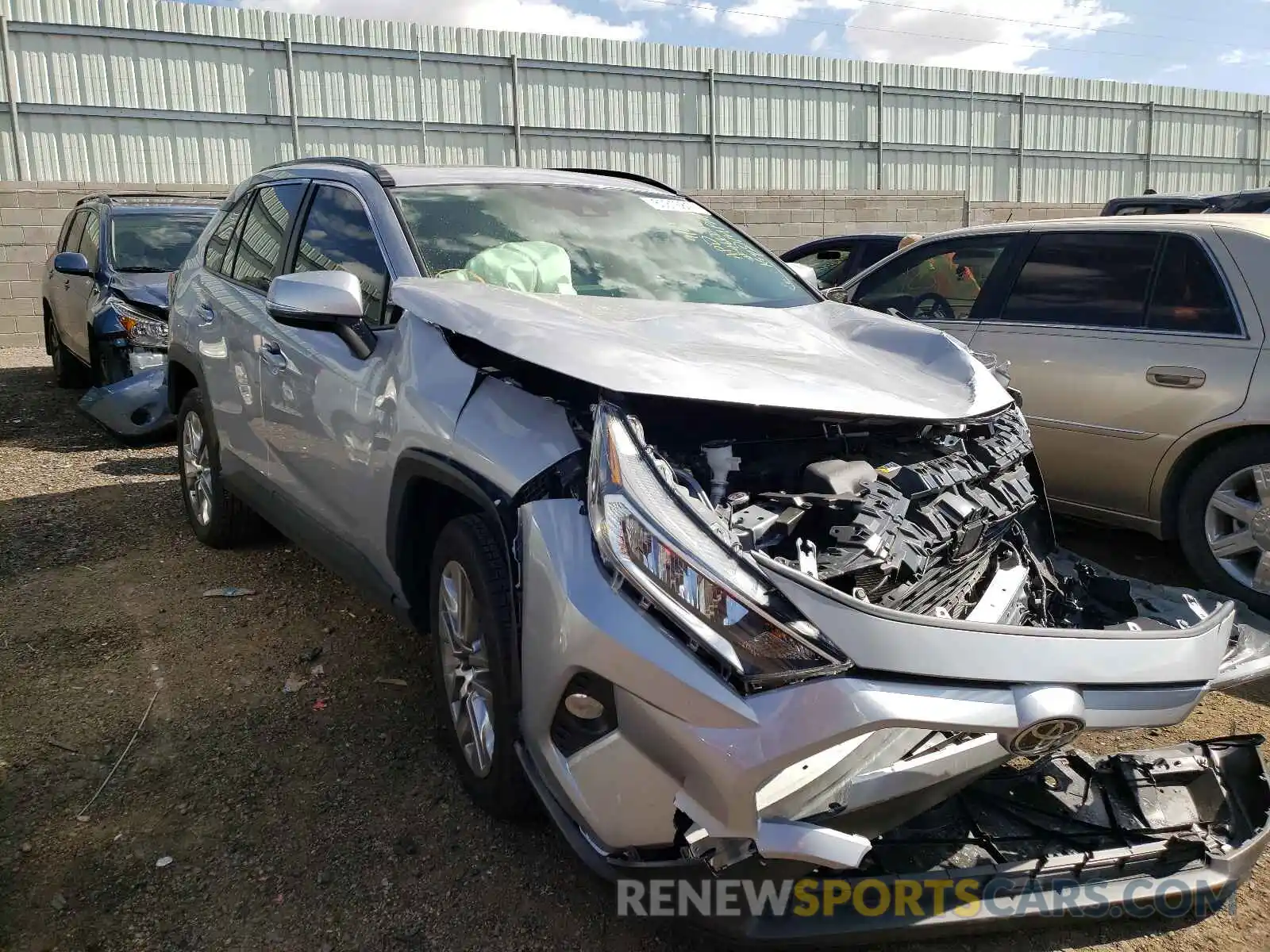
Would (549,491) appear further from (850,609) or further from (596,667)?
(850,609)

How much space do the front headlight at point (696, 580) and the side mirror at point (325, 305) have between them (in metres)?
1.23

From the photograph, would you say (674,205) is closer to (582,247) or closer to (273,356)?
(582,247)

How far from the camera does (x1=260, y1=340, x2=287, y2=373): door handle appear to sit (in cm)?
369

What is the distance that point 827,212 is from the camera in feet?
55.8

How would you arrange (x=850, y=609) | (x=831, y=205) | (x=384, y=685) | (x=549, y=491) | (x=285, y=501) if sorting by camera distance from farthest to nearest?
(x=831, y=205)
(x=285, y=501)
(x=384, y=685)
(x=549, y=491)
(x=850, y=609)

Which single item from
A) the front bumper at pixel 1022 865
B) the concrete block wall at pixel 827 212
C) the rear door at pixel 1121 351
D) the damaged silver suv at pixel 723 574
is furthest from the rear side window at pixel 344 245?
the concrete block wall at pixel 827 212

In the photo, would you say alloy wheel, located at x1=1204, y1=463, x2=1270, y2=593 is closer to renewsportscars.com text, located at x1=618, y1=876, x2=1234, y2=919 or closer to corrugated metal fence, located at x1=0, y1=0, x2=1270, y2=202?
renewsportscars.com text, located at x1=618, y1=876, x2=1234, y2=919

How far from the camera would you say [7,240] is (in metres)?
13.0

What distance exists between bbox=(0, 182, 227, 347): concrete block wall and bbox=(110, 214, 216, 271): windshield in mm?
5105

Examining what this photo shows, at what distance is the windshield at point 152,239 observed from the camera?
8500 millimetres

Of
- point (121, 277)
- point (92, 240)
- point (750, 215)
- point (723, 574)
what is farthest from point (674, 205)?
point (750, 215)

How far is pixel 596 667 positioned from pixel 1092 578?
5.74 feet

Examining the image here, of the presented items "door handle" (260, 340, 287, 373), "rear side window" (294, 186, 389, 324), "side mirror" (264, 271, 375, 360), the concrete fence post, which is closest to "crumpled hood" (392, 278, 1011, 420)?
"side mirror" (264, 271, 375, 360)

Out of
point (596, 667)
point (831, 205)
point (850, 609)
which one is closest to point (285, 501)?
point (596, 667)
